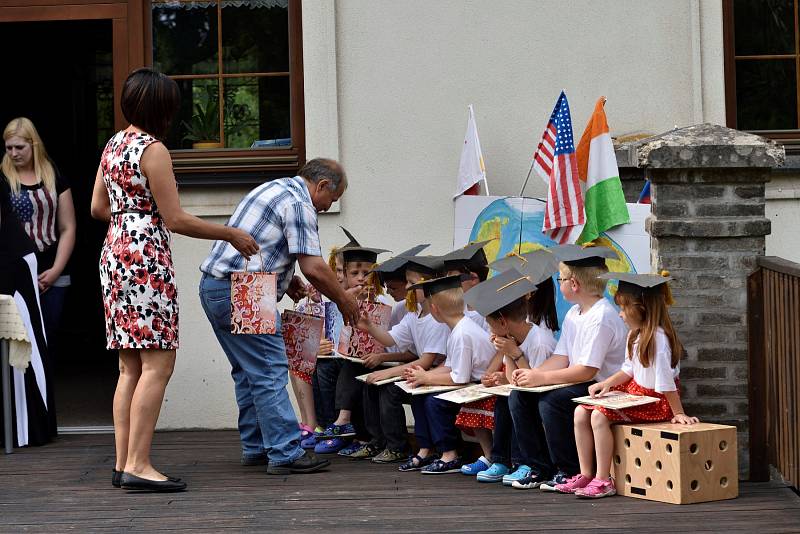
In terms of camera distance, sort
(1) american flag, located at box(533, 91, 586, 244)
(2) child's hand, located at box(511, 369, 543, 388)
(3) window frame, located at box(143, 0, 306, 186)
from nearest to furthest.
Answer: (2) child's hand, located at box(511, 369, 543, 388)
(1) american flag, located at box(533, 91, 586, 244)
(3) window frame, located at box(143, 0, 306, 186)

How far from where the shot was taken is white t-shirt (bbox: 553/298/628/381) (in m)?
5.87

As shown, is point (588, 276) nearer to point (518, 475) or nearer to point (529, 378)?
point (529, 378)

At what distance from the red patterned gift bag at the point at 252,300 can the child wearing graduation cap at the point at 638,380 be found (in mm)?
1587

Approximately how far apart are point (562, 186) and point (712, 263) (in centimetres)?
146

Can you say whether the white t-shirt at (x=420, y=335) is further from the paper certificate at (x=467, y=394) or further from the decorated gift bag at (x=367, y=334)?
the paper certificate at (x=467, y=394)

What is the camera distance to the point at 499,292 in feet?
20.1

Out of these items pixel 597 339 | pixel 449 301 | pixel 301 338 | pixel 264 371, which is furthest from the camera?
pixel 301 338

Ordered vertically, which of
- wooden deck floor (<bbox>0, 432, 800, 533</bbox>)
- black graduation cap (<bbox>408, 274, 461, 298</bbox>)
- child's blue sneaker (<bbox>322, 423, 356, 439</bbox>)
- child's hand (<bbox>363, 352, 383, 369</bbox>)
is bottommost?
wooden deck floor (<bbox>0, 432, 800, 533</bbox>)

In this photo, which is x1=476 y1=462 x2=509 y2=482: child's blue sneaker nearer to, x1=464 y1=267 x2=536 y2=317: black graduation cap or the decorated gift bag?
x1=464 y1=267 x2=536 y2=317: black graduation cap

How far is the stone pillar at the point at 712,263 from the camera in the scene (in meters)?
6.10

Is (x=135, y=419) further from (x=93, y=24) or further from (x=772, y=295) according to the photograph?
(x=93, y=24)

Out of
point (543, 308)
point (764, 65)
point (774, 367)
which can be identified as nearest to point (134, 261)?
point (543, 308)

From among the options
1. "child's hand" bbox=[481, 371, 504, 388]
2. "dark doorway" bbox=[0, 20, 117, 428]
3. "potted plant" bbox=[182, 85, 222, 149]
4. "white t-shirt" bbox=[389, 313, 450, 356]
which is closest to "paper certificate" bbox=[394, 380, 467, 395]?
"child's hand" bbox=[481, 371, 504, 388]

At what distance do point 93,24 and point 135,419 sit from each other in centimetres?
804
